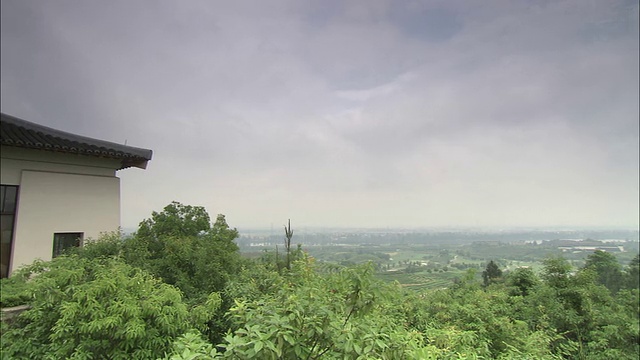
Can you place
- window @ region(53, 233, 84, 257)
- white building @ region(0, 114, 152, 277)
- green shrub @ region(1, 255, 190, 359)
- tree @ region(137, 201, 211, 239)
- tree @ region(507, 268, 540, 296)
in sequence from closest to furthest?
white building @ region(0, 114, 152, 277) < green shrub @ region(1, 255, 190, 359) < window @ region(53, 233, 84, 257) < tree @ region(137, 201, 211, 239) < tree @ region(507, 268, 540, 296)

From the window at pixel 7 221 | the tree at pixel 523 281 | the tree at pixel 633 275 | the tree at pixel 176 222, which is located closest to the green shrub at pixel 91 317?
the window at pixel 7 221

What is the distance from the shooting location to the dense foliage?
6.06 feet

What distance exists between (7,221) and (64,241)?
970 mm

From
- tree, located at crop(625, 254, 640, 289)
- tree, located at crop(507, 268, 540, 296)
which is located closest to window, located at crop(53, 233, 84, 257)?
tree, located at crop(507, 268, 540, 296)

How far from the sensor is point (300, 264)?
17.1 ft

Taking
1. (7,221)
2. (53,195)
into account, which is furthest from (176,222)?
(7,221)

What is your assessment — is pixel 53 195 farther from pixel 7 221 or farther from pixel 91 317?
pixel 91 317

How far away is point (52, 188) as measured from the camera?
10.8ft

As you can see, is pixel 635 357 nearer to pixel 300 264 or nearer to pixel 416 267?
pixel 300 264

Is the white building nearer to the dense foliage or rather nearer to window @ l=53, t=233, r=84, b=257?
window @ l=53, t=233, r=84, b=257

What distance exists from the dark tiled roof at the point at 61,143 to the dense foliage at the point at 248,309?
4.56 feet

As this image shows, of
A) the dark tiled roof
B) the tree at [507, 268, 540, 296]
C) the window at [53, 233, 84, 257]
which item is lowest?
the tree at [507, 268, 540, 296]

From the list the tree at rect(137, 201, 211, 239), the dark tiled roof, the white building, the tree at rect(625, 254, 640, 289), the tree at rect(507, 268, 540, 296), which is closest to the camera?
the dark tiled roof

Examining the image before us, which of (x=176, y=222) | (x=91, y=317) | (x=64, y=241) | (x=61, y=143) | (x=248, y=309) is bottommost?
(x=91, y=317)
